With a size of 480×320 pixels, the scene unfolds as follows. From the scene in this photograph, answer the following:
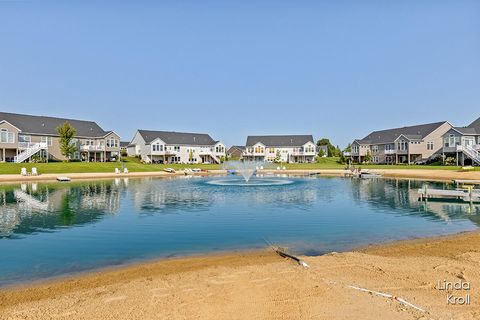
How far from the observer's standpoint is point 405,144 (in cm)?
7825

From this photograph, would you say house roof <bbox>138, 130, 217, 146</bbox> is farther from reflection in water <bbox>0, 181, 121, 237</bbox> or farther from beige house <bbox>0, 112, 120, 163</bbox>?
reflection in water <bbox>0, 181, 121, 237</bbox>

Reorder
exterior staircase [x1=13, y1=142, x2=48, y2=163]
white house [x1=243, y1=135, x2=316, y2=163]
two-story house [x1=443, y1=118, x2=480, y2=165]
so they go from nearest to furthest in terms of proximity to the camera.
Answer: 1. exterior staircase [x1=13, y1=142, x2=48, y2=163]
2. two-story house [x1=443, y1=118, x2=480, y2=165]
3. white house [x1=243, y1=135, x2=316, y2=163]

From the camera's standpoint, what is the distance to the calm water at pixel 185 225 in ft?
39.9

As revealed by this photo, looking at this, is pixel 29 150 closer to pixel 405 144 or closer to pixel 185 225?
pixel 185 225

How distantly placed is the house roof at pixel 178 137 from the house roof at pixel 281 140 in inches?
558

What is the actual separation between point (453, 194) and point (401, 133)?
6316 cm

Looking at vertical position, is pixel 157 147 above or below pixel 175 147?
below

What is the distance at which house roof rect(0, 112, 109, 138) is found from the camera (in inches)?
2482

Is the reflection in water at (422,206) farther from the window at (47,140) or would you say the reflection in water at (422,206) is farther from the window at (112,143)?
the window at (112,143)

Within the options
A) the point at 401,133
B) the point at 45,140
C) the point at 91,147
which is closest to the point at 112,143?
the point at 91,147

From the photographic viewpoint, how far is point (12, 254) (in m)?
12.2

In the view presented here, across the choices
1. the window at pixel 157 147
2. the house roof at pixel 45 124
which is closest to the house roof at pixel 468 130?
the window at pixel 157 147

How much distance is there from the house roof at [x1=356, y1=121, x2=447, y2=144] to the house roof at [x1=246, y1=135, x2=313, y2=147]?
1542 centimetres

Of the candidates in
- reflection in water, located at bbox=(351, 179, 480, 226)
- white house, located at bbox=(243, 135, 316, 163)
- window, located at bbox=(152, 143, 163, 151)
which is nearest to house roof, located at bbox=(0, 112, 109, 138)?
window, located at bbox=(152, 143, 163, 151)
